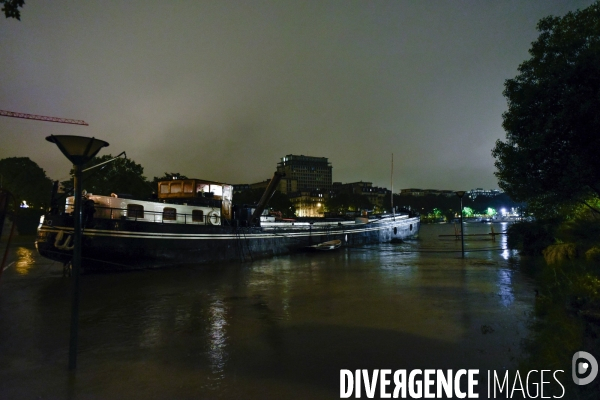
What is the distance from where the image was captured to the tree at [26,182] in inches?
2057

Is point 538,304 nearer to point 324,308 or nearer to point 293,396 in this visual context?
point 324,308

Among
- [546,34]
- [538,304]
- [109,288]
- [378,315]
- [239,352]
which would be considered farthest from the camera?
[109,288]

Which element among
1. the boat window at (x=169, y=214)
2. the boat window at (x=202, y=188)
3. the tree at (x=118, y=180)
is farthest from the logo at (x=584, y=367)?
A: the tree at (x=118, y=180)

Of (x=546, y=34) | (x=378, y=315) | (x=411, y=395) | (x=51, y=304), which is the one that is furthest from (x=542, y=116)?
(x=51, y=304)

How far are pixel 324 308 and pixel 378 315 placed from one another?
1.44 m

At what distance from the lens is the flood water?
504 centimetres

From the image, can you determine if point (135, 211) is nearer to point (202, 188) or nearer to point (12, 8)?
point (202, 188)

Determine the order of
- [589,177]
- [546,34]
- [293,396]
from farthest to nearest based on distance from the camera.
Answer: [546,34] → [589,177] → [293,396]

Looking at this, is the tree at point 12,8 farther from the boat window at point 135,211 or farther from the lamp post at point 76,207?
the boat window at point 135,211

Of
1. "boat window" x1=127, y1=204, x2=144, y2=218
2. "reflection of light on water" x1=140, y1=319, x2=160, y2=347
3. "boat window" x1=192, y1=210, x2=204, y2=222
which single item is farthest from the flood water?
"boat window" x1=192, y1=210, x2=204, y2=222

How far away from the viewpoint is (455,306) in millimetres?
9250

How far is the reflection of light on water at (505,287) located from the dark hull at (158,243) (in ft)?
44.2

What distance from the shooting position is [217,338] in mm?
7004

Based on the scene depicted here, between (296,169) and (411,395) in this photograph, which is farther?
(296,169)
